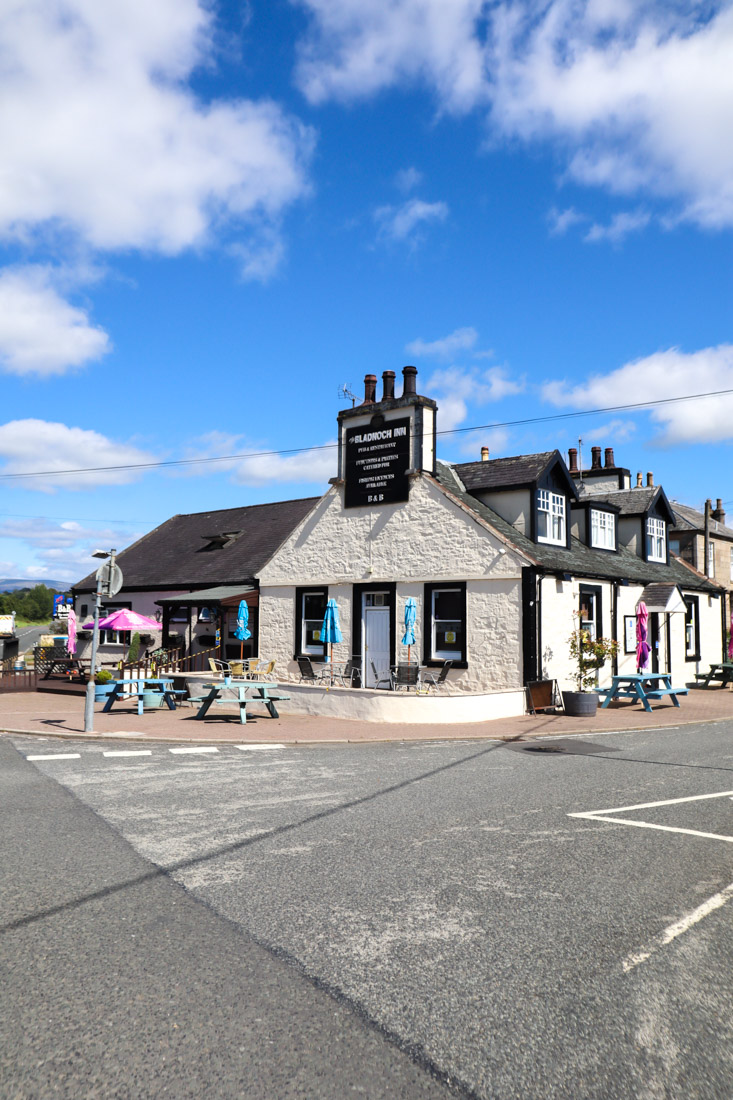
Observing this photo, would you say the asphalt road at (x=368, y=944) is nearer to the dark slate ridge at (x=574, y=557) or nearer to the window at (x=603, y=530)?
the dark slate ridge at (x=574, y=557)

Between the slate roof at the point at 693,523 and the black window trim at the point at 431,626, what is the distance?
2527 centimetres

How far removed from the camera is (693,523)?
43031 mm

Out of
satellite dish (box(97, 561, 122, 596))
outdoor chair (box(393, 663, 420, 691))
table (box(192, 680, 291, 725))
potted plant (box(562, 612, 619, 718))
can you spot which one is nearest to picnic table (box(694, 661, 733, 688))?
potted plant (box(562, 612, 619, 718))

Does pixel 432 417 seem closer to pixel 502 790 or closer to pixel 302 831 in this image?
pixel 502 790

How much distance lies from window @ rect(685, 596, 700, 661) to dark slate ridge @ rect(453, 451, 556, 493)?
362 inches

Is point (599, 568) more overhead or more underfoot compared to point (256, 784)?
more overhead

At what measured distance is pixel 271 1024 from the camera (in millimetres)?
3766

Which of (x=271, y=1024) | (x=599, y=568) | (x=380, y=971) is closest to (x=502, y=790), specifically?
(x=380, y=971)

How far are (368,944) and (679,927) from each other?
199 centimetres

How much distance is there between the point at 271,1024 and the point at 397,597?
18.2 metres

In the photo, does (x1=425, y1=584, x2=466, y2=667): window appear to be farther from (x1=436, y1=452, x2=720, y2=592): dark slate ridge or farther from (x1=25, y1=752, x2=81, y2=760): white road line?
(x1=25, y1=752, x2=81, y2=760): white road line

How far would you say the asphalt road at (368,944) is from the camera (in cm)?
346

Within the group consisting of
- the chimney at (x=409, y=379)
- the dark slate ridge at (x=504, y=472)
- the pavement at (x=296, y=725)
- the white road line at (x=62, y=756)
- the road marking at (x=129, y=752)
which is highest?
the chimney at (x=409, y=379)

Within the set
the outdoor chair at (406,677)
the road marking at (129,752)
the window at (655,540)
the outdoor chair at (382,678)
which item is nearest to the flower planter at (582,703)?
the outdoor chair at (406,677)
